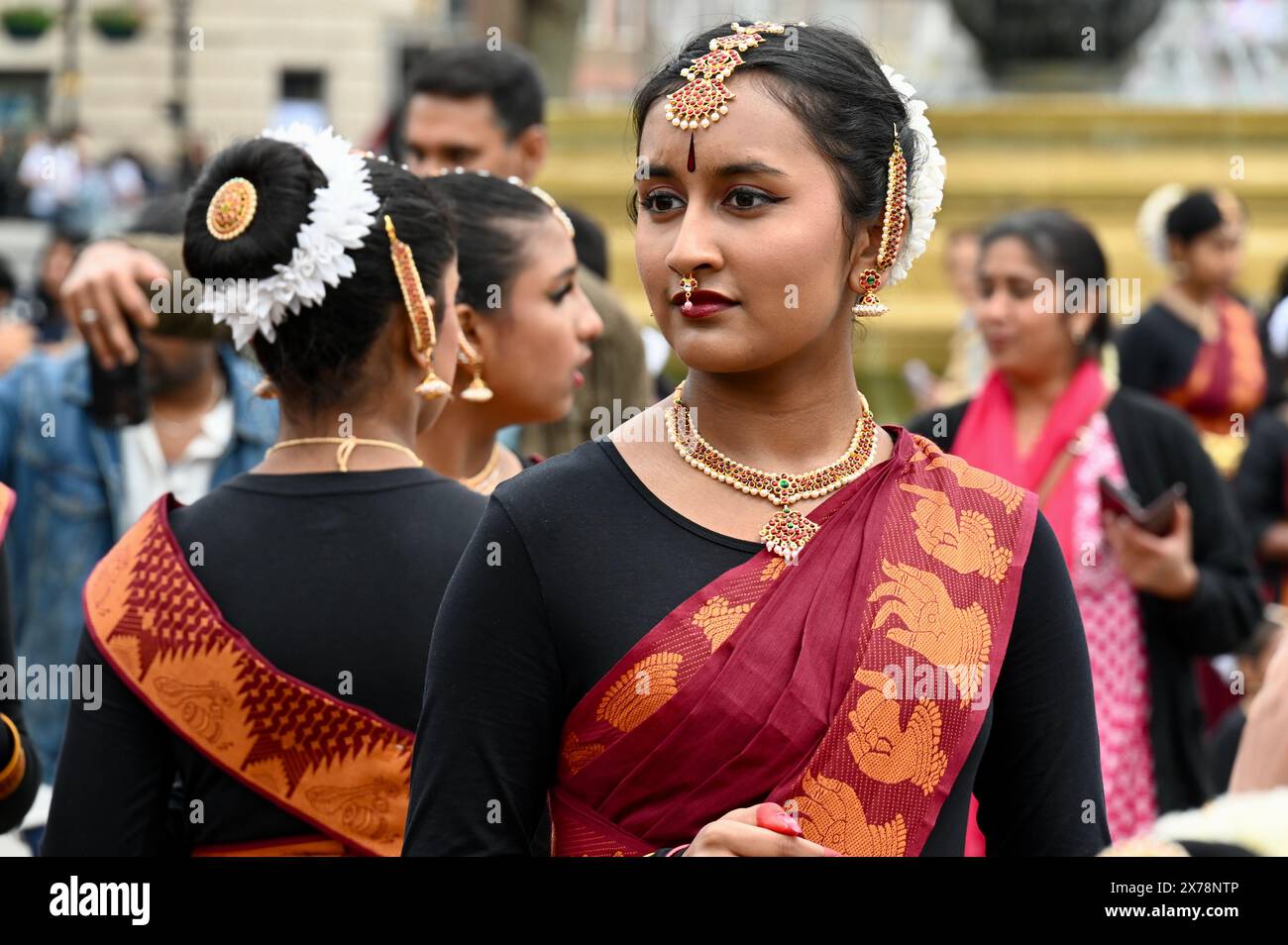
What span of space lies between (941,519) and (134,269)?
2420mm

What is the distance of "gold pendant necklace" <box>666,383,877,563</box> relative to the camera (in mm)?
2467

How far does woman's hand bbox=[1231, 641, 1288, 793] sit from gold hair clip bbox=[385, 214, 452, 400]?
1528 mm

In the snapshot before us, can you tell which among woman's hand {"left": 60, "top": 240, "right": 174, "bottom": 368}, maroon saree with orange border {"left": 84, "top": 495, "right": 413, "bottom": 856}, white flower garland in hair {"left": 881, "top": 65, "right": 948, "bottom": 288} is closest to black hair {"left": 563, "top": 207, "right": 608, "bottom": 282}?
woman's hand {"left": 60, "top": 240, "right": 174, "bottom": 368}

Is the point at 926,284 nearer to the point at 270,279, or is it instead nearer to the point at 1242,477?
the point at 1242,477

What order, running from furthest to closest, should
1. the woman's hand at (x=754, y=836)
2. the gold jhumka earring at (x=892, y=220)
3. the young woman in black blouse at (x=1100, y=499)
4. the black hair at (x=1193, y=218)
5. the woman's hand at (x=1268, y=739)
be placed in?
1. the black hair at (x=1193, y=218)
2. the young woman in black blouse at (x=1100, y=499)
3. the gold jhumka earring at (x=892, y=220)
4. the woman's hand at (x=754, y=836)
5. the woman's hand at (x=1268, y=739)

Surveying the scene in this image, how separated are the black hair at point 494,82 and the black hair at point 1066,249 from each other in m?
1.39

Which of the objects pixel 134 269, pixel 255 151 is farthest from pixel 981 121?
pixel 255 151

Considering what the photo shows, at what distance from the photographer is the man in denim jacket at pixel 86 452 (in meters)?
4.47

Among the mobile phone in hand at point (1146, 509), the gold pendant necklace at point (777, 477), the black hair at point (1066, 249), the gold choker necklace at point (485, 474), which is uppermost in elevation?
the gold pendant necklace at point (777, 477)

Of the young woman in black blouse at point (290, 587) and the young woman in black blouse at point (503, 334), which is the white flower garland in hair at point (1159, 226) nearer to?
the young woman in black blouse at point (503, 334)

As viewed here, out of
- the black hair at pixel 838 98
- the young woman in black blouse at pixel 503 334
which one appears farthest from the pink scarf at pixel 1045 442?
the black hair at pixel 838 98

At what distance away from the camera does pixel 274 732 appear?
295 cm

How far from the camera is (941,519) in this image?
8.29 feet

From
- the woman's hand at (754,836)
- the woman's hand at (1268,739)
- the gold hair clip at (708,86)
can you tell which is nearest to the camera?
the woman's hand at (1268,739)
